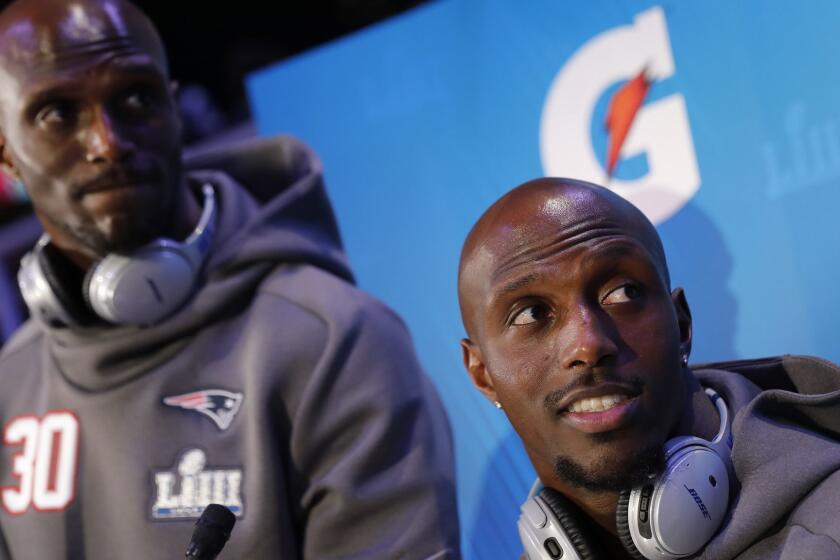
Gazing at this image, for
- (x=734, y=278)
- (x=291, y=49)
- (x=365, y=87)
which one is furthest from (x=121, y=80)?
(x=291, y=49)

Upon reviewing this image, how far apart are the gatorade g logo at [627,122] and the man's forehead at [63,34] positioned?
2.97 ft

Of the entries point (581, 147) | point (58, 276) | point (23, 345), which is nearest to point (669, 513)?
point (581, 147)

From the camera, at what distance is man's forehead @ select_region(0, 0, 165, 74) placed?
223cm

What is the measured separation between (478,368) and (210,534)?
0.52m

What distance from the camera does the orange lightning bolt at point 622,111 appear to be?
90.6 inches

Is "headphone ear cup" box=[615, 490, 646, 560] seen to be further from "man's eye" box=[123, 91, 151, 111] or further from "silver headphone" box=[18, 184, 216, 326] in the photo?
"man's eye" box=[123, 91, 151, 111]

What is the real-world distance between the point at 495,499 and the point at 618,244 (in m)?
0.94

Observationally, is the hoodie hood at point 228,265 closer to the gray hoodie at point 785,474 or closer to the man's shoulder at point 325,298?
the man's shoulder at point 325,298

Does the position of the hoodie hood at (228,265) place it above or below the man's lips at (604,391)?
above

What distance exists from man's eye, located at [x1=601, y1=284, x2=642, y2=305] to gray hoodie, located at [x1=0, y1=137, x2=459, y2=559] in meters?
0.63

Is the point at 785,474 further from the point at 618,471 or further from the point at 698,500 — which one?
the point at 618,471

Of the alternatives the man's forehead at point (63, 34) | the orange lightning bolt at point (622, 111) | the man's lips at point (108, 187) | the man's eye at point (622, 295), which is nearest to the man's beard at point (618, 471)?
the man's eye at point (622, 295)

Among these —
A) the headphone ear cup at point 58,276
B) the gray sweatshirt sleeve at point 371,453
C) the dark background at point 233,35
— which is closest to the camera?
the gray sweatshirt sleeve at point 371,453

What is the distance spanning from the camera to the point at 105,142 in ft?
7.18
